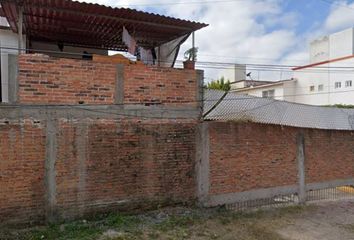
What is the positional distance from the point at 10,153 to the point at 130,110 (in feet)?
7.73

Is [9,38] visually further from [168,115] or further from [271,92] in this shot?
[271,92]

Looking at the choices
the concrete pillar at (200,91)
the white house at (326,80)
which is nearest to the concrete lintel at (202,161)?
the concrete pillar at (200,91)

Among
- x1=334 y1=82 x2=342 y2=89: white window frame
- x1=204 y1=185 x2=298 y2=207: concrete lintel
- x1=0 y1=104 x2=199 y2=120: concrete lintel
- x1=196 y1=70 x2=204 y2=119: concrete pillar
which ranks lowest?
x1=204 y1=185 x2=298 y2=207: concrete lintel

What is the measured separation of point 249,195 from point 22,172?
209 inches

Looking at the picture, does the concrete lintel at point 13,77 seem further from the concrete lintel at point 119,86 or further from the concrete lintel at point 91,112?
the concrete lintel at point 119,86

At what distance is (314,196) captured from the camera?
35.1ft

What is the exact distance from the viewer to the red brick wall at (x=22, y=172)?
20.4ft

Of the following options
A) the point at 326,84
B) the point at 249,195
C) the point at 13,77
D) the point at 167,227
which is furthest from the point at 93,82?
the point at 326,84

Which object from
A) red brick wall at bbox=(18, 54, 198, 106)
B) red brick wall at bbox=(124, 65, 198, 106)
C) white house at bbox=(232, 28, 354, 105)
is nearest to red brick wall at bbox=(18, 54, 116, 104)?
red brick wall at bbox=(18, 54, 198, 106)

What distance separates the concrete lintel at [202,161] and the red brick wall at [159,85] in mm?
653

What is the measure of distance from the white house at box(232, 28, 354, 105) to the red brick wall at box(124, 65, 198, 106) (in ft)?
57.5

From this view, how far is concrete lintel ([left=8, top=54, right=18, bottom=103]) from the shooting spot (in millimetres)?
6293

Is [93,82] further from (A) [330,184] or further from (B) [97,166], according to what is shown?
(A) [330,184]

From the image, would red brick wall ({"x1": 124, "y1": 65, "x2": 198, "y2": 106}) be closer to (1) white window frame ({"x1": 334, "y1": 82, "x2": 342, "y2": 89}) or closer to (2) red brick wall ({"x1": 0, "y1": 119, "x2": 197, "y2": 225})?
(2) red brick wall ({"x1": 0, "y1": 119, "x2": 197, "y2": 225})
